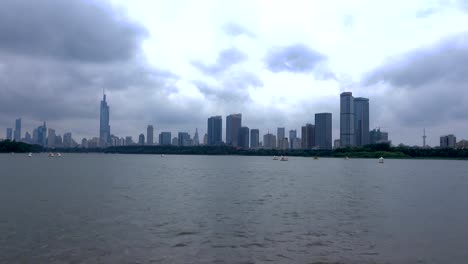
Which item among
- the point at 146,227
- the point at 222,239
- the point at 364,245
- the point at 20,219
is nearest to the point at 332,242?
the point at 364,245

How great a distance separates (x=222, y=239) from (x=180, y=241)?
250 cm

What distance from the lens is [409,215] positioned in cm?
3594

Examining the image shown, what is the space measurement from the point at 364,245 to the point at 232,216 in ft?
38.4

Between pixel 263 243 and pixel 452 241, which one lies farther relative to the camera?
pixel 452 241

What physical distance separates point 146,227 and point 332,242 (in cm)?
1190

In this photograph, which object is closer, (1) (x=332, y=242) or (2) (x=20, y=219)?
(1) (x=332, y=242)

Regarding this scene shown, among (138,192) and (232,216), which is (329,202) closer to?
(232,216)

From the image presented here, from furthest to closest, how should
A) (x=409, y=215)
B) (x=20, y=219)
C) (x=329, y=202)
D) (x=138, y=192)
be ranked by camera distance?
(x=138, y=192)
(x=329, y=202)
(x=409, y=215)
(x=20, y=219)

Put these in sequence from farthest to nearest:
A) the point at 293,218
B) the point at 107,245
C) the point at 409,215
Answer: the point at 409,215 < the point at 293,218 < the point at 107,245

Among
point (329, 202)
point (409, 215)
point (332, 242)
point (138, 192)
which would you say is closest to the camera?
point (332, 242)

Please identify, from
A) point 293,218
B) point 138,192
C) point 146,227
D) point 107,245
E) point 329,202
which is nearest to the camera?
point 107,245

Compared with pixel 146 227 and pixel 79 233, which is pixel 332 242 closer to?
pixel 146 227

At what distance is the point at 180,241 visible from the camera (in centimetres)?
2419

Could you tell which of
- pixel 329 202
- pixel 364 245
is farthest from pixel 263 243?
pixel 329 202
